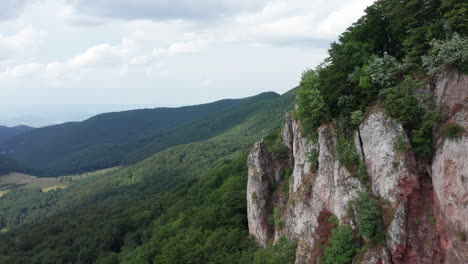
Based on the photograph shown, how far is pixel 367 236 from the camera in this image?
70.1 feet

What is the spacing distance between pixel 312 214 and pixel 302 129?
8964mm

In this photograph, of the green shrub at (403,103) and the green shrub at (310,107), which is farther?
the green shrub at (310,107)

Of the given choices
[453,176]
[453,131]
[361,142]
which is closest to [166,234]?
[361,142]

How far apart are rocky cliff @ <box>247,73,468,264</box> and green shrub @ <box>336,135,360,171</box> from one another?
19 cm

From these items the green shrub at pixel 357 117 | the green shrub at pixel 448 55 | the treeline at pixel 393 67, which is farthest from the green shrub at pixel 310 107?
the green shrub at pixel 448 55

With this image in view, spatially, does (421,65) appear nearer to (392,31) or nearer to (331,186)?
(392,31)

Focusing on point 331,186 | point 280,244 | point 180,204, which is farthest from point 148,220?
point 331,186

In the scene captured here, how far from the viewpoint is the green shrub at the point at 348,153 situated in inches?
952

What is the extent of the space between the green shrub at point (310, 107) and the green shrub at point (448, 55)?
28.5 feet

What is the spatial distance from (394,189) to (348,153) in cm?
457

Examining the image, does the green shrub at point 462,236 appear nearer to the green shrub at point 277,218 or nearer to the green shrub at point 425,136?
the green shrub at point 425,136

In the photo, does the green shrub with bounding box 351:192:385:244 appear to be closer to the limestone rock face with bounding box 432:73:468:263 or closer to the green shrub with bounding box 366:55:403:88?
the limestone rock face with bounding box 432:73:468:263

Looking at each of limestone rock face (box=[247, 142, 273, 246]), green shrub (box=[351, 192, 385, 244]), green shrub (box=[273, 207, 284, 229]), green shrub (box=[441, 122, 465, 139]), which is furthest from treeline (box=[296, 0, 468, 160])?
green shrub (box=[273, 207, 284, 229])

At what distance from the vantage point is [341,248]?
22.3 m
